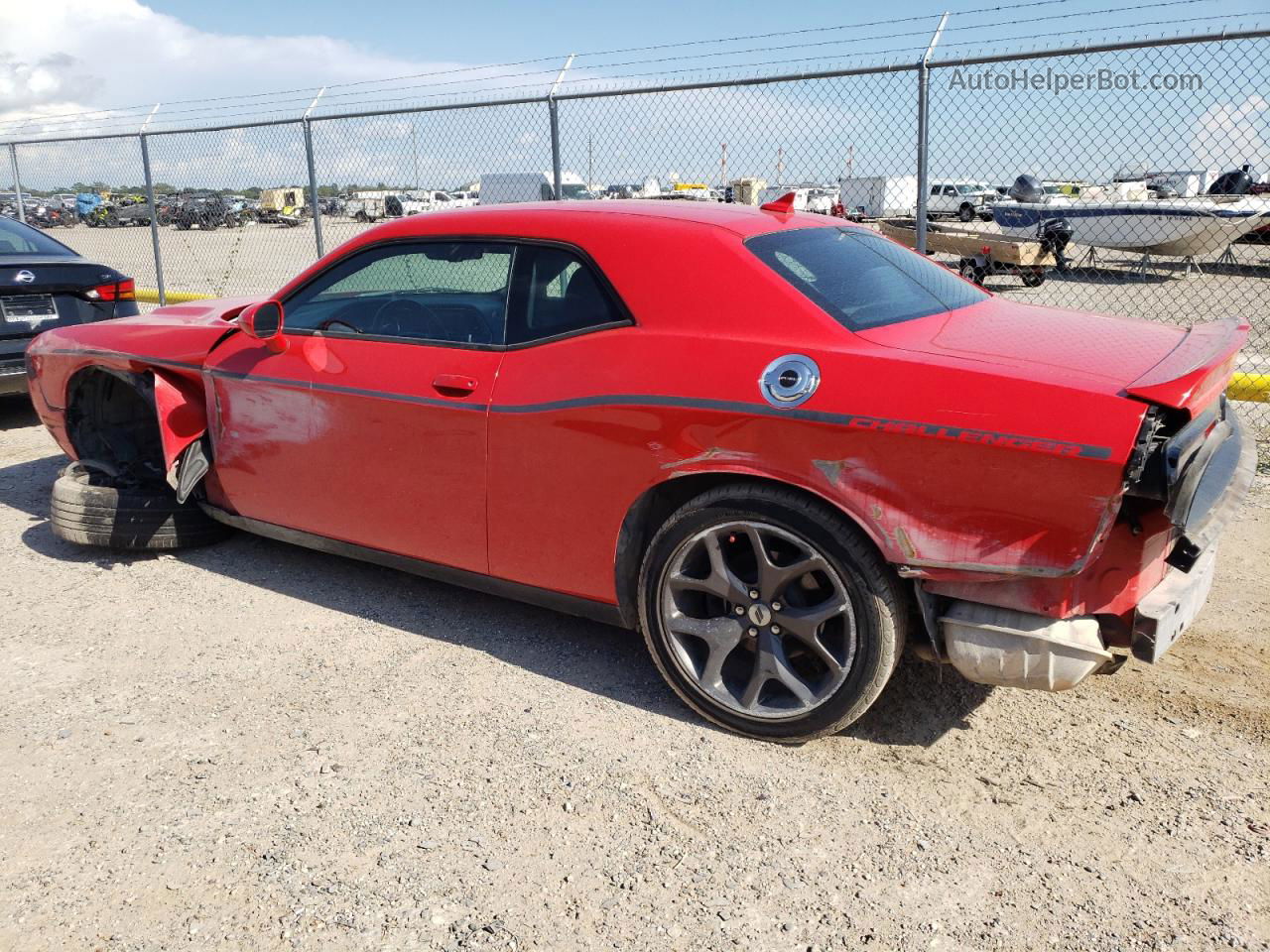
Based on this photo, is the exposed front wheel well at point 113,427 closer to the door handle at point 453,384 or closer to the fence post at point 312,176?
the door handle at point 453,384

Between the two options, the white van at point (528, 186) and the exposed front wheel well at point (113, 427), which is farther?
the white van at point (528, 186)

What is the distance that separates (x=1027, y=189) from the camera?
880 centimetres

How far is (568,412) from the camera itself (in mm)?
3309

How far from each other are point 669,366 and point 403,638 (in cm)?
162

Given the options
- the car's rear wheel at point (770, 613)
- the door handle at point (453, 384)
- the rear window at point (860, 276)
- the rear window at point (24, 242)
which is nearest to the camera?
the car's rear wheel at point (770, 613)

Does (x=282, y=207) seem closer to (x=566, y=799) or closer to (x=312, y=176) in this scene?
(x=312, y=176)

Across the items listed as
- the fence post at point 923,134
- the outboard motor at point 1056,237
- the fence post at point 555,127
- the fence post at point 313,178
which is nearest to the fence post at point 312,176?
the fence post at point 313,178

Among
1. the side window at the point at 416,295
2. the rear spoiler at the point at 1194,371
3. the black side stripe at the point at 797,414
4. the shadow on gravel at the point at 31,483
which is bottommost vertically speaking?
the shadow on gravel at the point at 31,483

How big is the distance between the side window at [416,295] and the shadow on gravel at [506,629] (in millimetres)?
1142

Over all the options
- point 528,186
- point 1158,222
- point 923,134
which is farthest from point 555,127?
point 1158,222

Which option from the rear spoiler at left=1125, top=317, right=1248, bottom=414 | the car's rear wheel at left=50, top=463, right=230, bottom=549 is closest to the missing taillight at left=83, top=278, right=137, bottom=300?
the car's rear wheel at left=50, top=463, right=230, bottom=549

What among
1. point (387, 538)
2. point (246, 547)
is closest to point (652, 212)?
point (387, 538)

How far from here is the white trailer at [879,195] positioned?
288 inches

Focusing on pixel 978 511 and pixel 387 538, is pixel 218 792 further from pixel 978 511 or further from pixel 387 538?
pixel 978 511
